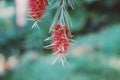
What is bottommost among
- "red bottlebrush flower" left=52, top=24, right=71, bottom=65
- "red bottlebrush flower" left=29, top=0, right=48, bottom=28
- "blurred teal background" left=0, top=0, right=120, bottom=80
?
"blurred teal background" left=0, top=0, right=120, bottom=80

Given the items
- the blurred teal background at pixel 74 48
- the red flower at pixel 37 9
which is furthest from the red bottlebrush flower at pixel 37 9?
the blurred teal background at pixel 74 48

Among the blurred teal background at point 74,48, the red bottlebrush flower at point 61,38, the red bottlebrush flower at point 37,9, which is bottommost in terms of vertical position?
the blurred teal background at point 74,48

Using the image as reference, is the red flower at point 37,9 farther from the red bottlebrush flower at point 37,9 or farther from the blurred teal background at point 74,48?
the blurred teal background at point 74,48

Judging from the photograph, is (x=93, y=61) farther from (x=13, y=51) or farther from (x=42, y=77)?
(x=13, y=51)

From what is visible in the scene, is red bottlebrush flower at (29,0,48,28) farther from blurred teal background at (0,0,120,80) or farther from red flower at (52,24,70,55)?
blurred teal background at (0,0,120,80)

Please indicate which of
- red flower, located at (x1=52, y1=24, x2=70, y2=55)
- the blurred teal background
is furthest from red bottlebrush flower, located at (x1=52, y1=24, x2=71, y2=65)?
the blurred teal background

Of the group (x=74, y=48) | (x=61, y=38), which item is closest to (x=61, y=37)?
(x=61, y=38)
